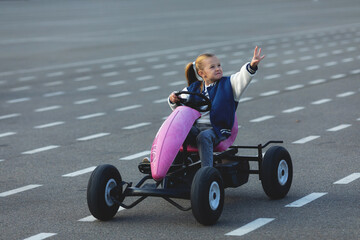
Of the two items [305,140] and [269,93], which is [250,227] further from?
[269,93]

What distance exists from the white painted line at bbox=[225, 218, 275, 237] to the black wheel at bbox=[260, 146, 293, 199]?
0.61m

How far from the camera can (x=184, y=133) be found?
24.2ft

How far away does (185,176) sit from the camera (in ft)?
24.8

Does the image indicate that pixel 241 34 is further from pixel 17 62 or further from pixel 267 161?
pixel 267 161

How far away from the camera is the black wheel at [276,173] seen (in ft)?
25.5

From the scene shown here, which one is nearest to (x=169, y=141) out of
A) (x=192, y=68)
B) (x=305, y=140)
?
(x=192, y=68)

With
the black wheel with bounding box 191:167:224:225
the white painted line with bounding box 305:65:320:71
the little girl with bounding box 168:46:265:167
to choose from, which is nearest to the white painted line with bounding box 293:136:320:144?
the little girl with bounding box 168:46:265:167

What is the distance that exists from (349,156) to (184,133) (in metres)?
3.32

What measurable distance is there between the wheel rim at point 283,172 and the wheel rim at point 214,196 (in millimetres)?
1038

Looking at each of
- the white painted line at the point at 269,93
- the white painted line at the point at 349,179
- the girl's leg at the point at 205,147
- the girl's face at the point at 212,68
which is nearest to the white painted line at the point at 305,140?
the white painted line at the point at 349,179

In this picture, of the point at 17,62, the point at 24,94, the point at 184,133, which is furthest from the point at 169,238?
the point at 17,62

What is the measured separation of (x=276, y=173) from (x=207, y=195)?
3.78ft

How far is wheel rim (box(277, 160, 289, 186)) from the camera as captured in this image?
7.97 m

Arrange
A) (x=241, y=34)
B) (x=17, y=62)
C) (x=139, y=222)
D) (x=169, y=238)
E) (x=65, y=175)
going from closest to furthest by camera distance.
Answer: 1. (x=169, y=238)
2. (x=139, y=222)
3. (x=65, y=175)
4. (x=17, y=62)
5. (x=241, y=34)
